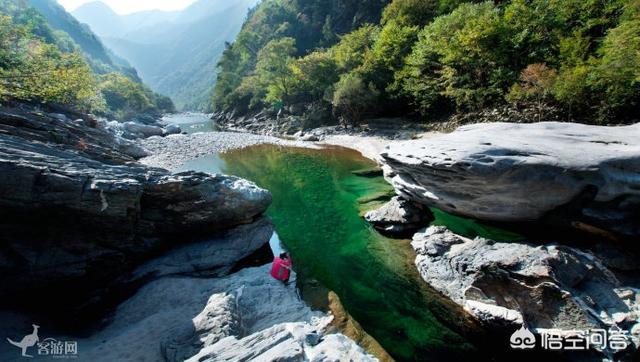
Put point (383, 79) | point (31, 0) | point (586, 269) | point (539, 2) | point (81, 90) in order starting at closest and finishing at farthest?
point (586, 269) < point (539, 2) < point (81, 90) < point (383, 79) < point (31, 0)

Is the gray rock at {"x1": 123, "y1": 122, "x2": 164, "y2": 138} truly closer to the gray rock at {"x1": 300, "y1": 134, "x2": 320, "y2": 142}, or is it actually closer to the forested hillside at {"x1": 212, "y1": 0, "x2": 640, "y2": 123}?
the forested hillside at {"x1": 212, "y1": 0, "x2": 640, "y2": 123}

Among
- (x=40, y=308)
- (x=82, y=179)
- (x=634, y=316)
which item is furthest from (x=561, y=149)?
(x=40, y=308)

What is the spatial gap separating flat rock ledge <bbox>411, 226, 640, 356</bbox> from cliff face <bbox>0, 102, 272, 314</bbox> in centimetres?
919

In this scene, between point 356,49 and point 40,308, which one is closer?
point 40,308

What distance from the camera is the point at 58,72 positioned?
17.3 meters

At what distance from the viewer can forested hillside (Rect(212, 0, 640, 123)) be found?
18625mm

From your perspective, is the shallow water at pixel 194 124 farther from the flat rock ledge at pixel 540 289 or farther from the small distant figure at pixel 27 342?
the flat rock ledge at pixel 540 289

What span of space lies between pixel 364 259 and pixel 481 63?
2460 cm

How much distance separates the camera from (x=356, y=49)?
48.5 metres

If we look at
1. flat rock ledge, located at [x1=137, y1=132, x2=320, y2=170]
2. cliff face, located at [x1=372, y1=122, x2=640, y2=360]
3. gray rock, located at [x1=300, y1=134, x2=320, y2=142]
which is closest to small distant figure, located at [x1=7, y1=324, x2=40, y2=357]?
cliff face, located at [x1=372, y1=122, x2=640, y2=360]

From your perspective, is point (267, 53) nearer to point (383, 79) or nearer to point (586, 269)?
point (383, 79)

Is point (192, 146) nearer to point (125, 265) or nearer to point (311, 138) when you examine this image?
point (311, 138)

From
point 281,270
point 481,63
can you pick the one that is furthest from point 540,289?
point 481,63

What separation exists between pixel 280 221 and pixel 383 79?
2952cm
